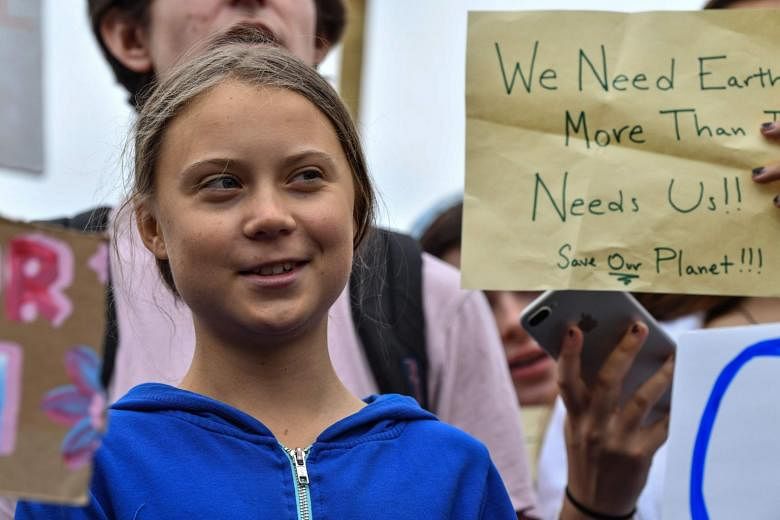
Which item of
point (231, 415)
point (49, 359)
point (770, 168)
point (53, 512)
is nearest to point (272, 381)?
point (231, 415)

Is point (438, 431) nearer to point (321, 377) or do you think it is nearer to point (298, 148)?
point (321, 377)

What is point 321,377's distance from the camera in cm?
222

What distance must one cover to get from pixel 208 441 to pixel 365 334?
0.71 metres

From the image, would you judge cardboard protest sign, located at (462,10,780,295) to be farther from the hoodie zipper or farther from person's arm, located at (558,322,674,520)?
the hoodie zipper

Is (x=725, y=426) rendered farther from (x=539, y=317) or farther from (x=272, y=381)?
(x=272, y=381)

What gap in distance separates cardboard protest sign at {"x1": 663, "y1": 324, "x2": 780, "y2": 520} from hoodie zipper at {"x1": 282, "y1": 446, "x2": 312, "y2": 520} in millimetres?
780

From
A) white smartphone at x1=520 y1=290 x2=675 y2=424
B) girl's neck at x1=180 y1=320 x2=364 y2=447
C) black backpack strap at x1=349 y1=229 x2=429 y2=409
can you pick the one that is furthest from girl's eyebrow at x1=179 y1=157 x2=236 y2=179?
white smartphone at x1=520 y1=290 x2=675 y2=424

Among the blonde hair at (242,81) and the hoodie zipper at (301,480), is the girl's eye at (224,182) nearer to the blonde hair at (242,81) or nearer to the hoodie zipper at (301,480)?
the blonde hair at (242,81)

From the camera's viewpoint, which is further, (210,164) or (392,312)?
(392,312)

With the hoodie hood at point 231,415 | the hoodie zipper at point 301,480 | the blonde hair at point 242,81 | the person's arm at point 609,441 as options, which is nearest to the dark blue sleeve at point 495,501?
the hoodie hood at point 231,415

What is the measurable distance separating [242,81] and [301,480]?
1.86 ft

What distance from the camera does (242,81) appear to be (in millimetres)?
2203

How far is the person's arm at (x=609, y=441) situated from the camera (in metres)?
2.92

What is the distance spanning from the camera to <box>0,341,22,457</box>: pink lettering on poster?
1.67m
